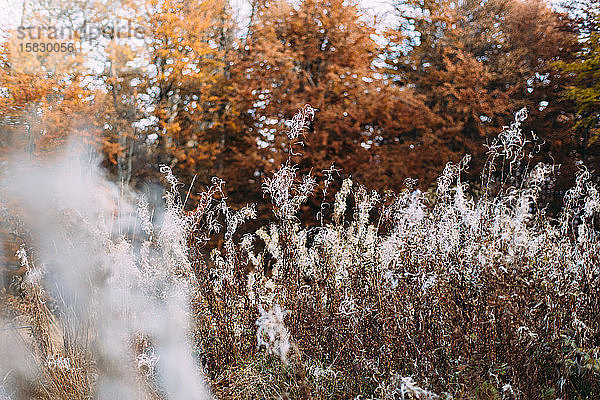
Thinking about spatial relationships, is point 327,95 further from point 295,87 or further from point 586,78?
point 586,78

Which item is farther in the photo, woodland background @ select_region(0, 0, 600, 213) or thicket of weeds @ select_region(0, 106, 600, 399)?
woodland background @ select_region(0, 0, 600, 213)

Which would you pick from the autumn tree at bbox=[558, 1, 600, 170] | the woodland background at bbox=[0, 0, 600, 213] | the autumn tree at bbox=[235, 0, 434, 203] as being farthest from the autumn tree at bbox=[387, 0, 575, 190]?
the autumn tree at bbox=[235, 0, 434, 203]

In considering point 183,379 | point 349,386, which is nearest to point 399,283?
point 349,386

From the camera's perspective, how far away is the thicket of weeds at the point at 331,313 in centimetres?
187

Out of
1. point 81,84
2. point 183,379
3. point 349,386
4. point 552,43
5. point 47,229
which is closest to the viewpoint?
point 349,386

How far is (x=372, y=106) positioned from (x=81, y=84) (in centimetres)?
385

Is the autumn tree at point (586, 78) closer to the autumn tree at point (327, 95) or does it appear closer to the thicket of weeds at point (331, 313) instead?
the autumn tree at point (327, 95)

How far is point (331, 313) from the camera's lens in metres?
2.27

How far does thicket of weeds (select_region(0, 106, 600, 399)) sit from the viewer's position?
6.12ft

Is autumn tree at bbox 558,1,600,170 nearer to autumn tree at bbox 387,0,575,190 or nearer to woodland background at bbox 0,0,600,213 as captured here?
woodland background at bbox 0,0,600,213

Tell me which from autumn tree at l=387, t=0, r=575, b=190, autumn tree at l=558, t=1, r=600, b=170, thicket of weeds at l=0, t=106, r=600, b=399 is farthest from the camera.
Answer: autumn tree at l=387, t=0, r=575, b=190

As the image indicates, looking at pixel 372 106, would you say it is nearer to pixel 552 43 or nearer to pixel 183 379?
pixel 552 43

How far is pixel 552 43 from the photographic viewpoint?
8.00 metres

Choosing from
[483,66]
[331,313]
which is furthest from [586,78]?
[331,313]
